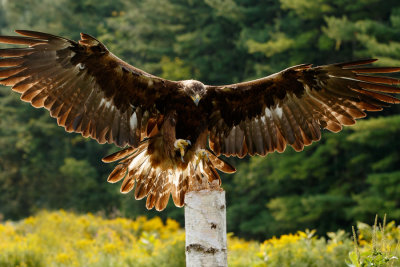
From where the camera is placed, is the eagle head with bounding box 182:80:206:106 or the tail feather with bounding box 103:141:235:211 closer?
the eagle head with bounding box 182:80:206:106

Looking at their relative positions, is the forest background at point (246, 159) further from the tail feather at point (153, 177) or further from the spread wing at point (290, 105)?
the tail feather at point (153, 177)

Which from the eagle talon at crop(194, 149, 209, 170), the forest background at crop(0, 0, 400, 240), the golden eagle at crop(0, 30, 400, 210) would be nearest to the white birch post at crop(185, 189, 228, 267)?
the golden eagle at crop(0, 30, 400, 210)

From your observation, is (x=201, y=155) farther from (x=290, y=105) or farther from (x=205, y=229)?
(x=205, y=229)

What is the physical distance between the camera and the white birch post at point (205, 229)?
151 inches

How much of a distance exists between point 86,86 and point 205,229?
1.90 m

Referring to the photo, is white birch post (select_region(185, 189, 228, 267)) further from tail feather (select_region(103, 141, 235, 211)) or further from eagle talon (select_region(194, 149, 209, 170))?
tail feather (select_region(103, 141, 235, 211))

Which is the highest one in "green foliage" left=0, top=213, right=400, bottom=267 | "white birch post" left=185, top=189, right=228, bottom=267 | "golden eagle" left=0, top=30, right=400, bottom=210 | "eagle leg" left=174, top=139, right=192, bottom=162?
"golden eagle" left=0, top=30, right=400, bottom=210

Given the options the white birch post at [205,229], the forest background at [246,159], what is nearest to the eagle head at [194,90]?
the white birch post at [205,229]

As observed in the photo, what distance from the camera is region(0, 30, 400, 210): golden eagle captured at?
4.87 m

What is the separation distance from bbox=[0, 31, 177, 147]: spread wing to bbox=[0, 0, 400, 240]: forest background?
1070 cm

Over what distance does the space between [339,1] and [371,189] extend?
232 inches

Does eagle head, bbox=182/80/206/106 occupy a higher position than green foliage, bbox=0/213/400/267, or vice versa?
eagle head, bbox=182/80/206/106

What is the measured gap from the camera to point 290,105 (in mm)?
5559

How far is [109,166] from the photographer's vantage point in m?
26.8
